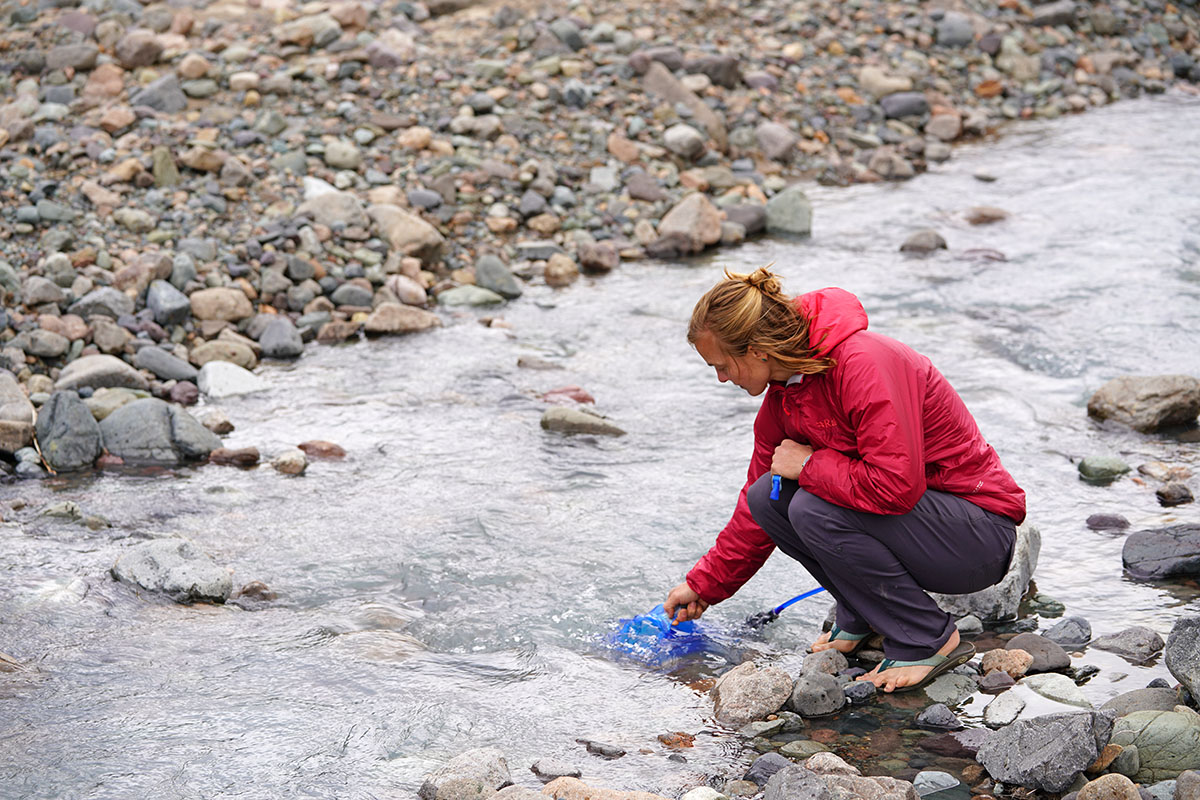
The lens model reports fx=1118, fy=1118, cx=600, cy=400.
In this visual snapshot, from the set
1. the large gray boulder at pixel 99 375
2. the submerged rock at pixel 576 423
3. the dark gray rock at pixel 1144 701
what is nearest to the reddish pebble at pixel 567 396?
the submerged rock at pixel 576 423

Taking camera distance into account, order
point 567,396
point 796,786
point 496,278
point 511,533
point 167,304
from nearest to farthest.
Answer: point 796,786 → point 511,533 → point 567,396 → point 167,304 → point 496,278

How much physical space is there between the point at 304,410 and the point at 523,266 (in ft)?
9.09

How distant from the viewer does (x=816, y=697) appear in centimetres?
340

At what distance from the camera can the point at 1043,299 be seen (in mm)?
7523

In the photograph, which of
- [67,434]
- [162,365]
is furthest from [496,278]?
[67,434]

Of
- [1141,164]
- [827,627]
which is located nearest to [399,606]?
[827,627]

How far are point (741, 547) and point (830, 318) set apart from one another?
0.87 m

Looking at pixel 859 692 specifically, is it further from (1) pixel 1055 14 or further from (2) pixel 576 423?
(1) pixel 1055 14

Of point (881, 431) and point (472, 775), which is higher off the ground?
point (881, 431)

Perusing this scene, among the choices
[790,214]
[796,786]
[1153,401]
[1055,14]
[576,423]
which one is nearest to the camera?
[796,786]

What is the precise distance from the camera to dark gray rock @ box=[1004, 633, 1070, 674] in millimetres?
3504

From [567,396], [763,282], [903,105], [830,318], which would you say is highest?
[763,282]

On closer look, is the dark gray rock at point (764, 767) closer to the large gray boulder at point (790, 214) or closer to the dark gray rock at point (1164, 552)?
the dark gray rock at point (1164, 552)

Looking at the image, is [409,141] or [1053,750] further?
[409,141]
